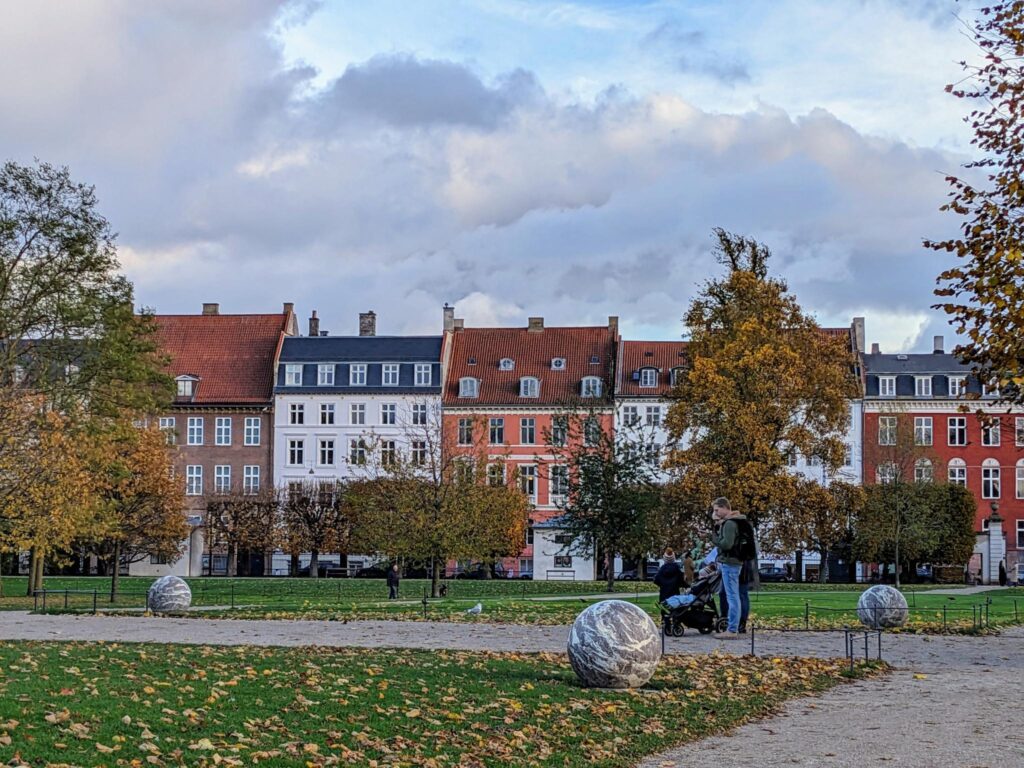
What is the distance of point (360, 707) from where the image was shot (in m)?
13.7

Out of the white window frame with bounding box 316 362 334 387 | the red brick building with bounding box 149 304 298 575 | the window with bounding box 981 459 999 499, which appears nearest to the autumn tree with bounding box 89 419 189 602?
the red brick building with bounding box 149 304 298 575

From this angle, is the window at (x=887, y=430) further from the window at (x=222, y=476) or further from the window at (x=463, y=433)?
the window at (x=222, y=476)

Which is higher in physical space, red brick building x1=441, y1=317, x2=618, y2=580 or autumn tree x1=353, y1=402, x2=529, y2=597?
red brick building x1=441, y1=317, x2=618, y2=580

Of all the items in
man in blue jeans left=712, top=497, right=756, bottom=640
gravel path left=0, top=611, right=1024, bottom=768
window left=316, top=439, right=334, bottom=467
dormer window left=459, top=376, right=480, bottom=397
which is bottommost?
gravel path left=0, top=611, right=1024, bottom=768

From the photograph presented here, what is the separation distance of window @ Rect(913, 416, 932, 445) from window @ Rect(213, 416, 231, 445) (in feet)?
136

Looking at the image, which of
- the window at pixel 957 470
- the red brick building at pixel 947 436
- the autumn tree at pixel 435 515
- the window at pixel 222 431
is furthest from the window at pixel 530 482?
the autumn tree at pixel 435 515

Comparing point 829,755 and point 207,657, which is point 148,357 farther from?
point 829,755

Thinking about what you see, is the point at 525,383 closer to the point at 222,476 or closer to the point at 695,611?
the point at 222,476

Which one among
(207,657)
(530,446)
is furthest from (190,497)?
(207,657)

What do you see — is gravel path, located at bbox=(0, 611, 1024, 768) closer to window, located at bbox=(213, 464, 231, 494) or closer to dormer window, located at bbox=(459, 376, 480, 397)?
window, located at bbox=(213, 464, 231, 494)

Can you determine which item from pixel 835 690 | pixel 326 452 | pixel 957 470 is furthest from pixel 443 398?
pixel 835 690

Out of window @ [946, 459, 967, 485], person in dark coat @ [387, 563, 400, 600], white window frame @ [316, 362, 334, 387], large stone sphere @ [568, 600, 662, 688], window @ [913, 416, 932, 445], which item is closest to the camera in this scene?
large stone sphere @ [568, 600, 662, 688]

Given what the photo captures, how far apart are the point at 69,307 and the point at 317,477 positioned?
1674 inches

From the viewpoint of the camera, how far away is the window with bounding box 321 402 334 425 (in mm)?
88500
